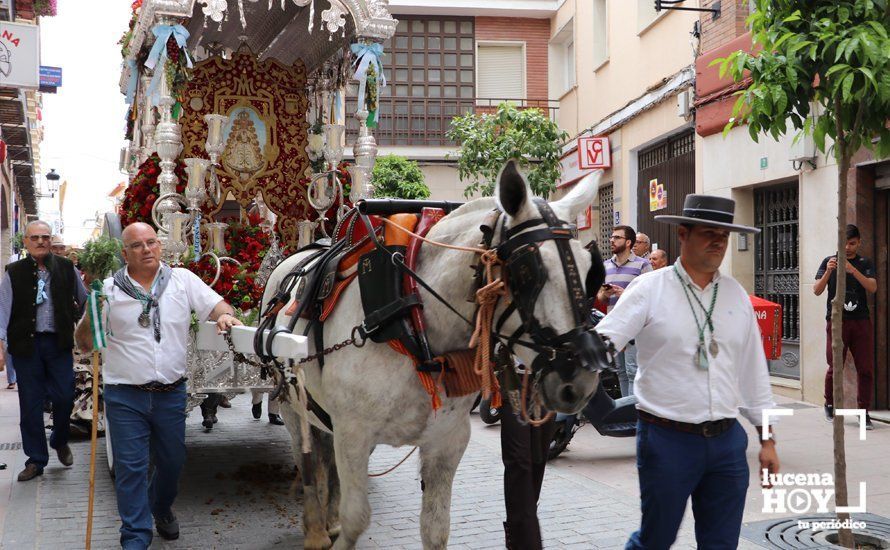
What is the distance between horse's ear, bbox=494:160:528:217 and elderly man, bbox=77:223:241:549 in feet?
7.10

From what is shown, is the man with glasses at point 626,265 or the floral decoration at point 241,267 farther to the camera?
the man with glasses at point 626,265

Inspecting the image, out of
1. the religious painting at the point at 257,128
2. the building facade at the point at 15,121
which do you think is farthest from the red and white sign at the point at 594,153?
the building facade at the point at 15,121

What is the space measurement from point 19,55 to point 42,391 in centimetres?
683

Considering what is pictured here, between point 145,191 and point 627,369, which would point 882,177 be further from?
point 145,191

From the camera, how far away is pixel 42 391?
6.71 m

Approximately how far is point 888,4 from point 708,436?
2.87 meters

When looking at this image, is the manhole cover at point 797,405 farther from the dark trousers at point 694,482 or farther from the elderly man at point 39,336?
the elderly man at point 39,336

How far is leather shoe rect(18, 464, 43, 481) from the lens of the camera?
6.42m

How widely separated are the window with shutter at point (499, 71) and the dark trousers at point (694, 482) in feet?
65.9

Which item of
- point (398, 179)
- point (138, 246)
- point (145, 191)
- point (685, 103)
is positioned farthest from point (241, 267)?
point (398, 179)

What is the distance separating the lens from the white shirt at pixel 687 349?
127 inches

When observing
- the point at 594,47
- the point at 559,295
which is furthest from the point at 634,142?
the point at 559,295

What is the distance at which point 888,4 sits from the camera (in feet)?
14.9

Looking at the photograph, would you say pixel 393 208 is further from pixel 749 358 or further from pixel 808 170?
pixel 808 170
